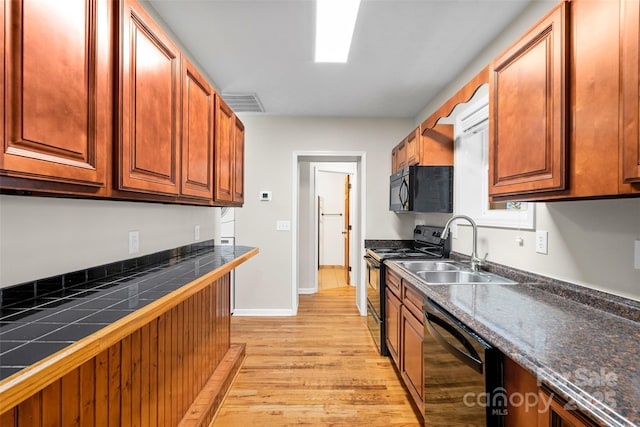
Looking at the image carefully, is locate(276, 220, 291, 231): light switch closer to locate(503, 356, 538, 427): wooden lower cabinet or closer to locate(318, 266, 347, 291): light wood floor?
locate(318, 266, 347, 291): light wood floor

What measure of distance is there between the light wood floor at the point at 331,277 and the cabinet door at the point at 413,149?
2.99 metres

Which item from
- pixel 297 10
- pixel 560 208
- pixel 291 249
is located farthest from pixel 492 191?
pixel 291 249

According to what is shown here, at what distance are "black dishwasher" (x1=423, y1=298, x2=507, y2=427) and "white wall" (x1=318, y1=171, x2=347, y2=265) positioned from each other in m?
5.09

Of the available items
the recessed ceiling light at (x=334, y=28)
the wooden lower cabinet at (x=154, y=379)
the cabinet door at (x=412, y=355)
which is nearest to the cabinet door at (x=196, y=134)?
the wooden lower cabinet at (x=154, y=379)

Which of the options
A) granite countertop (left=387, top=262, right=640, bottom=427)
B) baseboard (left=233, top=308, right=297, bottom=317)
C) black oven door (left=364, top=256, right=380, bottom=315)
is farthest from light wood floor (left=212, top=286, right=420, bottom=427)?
granite countertop (left=387, top=262, right=640, bottom=427)

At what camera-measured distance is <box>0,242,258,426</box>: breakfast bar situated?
63cm

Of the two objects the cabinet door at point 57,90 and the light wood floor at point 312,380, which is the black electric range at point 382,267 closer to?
the light wood floor at point 312,380

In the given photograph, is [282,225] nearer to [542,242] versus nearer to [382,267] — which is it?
[382,267]

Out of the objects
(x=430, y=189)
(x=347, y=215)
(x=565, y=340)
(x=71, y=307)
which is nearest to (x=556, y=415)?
(x=565, y=340)

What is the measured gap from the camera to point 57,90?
78 centimetres

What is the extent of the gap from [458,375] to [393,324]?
46.8 inches

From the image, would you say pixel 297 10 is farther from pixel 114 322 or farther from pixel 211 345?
pixel 211 345

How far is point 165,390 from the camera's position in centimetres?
150

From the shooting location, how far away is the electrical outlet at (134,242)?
4.82ft
